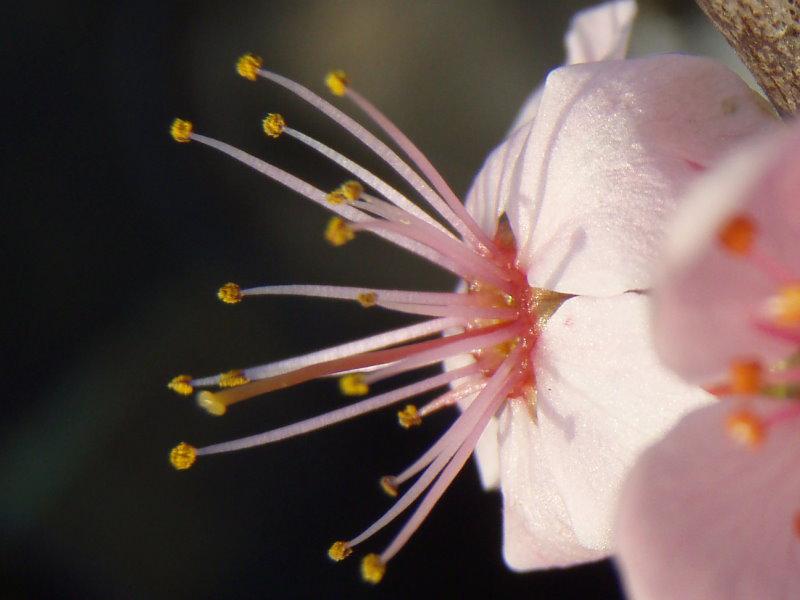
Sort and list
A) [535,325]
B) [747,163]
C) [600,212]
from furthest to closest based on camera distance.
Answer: [535,325]
[600,212]
[747,163]

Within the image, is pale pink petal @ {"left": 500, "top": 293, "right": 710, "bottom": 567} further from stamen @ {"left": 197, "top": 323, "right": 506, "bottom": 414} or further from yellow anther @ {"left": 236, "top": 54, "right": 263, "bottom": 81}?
yellow anther @ {"left": 236, "top": 54, "right": 263, "bottom": 81}

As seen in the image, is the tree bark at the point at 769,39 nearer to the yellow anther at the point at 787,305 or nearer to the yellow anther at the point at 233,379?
the yellow anther at the point at 787,305

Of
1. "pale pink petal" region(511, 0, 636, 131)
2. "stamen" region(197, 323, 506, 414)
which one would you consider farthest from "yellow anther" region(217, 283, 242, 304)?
"pale pink petal" region(511, 0, 636, 131)

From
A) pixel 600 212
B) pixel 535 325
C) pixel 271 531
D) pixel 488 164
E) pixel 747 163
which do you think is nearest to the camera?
pixel 747 163

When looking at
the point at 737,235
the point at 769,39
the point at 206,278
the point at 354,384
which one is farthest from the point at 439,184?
the point at 206,278

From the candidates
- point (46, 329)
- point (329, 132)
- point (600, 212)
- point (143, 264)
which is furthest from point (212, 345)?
point (600, 212)

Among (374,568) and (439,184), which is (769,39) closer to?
(439,184)

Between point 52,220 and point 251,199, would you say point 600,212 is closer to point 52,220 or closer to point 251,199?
point 251,199
